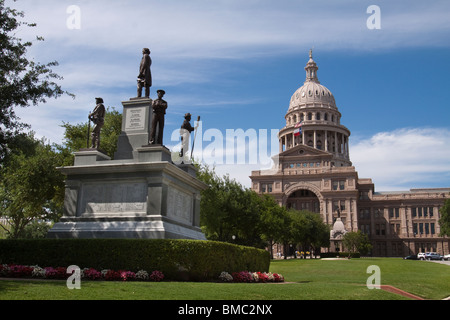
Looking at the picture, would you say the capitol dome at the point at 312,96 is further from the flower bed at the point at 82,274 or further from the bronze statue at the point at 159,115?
the flower bed at the point at 82,274

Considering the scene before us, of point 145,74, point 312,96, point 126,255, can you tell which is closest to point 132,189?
point 126,255

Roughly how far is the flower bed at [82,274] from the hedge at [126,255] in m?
0.44

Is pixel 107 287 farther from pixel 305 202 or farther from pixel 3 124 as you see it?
pixel 305 202

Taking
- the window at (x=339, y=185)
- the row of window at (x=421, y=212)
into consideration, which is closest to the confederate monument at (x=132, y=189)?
the window at (x=339, y=185)

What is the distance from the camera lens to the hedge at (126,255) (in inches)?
624

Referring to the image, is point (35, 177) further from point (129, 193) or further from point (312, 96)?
point (312, 96)

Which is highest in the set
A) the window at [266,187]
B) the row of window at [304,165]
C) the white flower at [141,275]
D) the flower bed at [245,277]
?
the row of window at [304,165]

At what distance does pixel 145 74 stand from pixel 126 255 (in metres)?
9.68

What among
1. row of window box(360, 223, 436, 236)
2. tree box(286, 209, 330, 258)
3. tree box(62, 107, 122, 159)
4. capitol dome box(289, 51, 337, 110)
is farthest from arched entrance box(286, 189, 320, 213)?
tree box(62, 107, 122, 159)

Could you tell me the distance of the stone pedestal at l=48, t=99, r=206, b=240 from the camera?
60.3 ft

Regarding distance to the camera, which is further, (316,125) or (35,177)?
(316,125)

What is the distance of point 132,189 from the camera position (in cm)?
1914

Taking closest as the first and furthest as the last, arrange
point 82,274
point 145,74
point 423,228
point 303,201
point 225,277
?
1. point 82,274
2. point 225,277
3. point 145,74
4. point 423,228
5. point 303,201
